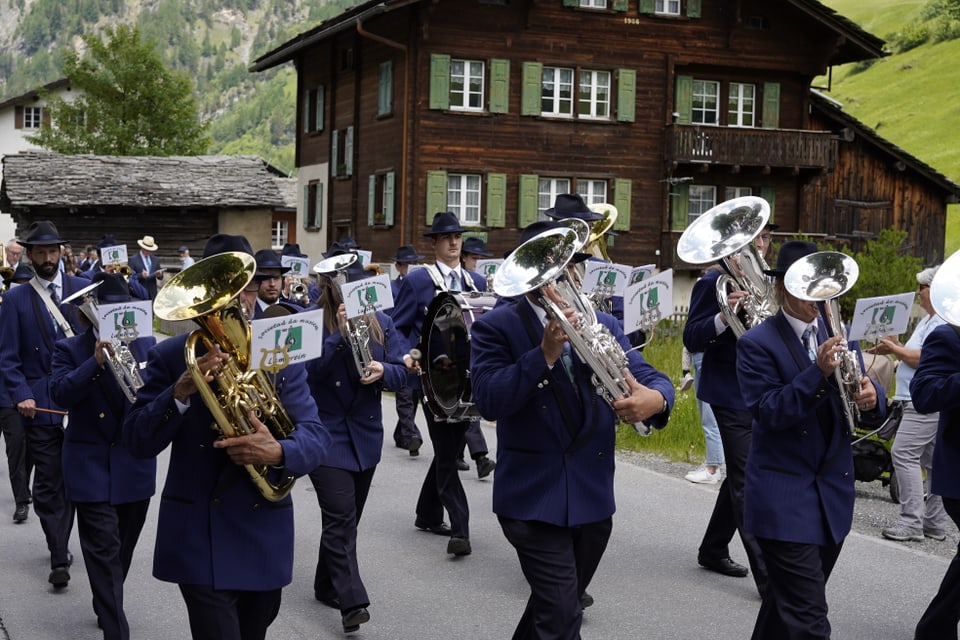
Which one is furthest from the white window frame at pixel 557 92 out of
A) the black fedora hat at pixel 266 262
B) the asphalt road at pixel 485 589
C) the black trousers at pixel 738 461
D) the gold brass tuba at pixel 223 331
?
the gold brass tuba at pixel 223 331

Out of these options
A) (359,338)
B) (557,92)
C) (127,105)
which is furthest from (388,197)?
(127,105)

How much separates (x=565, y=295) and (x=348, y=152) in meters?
34.6

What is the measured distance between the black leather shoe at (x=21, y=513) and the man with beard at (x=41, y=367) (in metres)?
1.88

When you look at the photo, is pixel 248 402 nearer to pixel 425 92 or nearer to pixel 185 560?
pixel 185 560

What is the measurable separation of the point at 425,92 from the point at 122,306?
91.0 feet

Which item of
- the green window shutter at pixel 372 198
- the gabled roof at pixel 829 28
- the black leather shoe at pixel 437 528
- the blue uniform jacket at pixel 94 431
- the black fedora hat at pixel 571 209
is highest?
the gabled roof at pixel 829 28

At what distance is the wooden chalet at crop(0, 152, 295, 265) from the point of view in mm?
44188

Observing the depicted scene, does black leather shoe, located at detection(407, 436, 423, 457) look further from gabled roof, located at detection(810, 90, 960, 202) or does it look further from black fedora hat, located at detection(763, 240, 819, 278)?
gabled roof, located at detection(810, 90, 960, 202)

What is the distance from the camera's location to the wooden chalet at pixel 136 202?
44188mm

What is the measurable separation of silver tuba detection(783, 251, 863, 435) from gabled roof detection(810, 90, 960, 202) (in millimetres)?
34191

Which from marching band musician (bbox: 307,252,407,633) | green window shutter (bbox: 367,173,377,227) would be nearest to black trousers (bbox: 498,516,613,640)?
marching band musician (bbox: 307,252,407,633)

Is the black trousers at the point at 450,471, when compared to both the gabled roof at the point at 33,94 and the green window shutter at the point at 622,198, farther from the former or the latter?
the gabled roof at the point at 33,94

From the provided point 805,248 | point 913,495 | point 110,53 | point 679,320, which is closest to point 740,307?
point 805,248

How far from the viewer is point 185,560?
5016 mm
